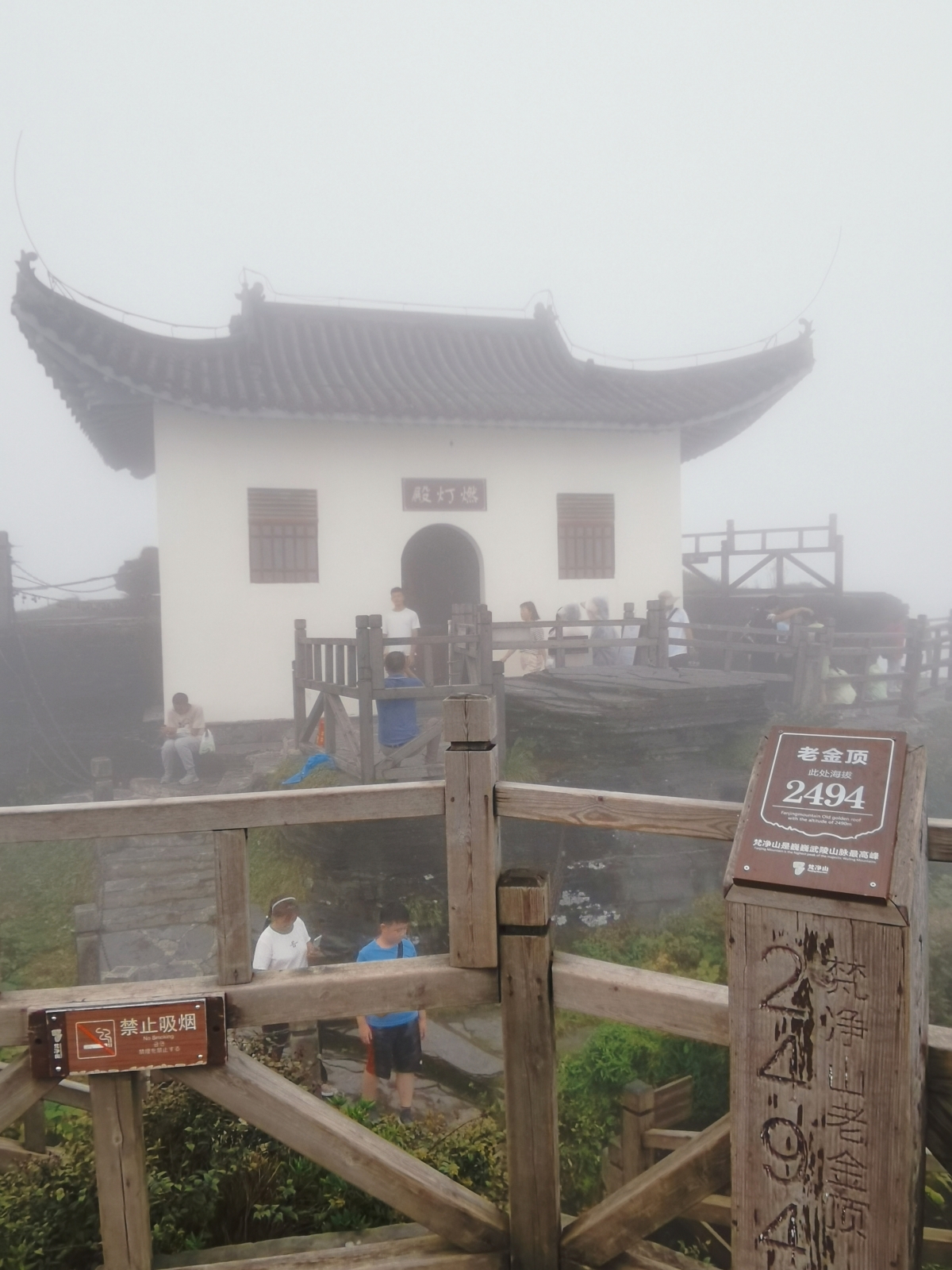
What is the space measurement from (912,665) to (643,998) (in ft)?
26.3

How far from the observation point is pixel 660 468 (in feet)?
31.2

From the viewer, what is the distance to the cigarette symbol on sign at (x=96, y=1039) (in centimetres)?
168

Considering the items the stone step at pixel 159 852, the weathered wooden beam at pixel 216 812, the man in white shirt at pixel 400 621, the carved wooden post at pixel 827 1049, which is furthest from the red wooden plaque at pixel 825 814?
the man in white shirt at pixel 400 621

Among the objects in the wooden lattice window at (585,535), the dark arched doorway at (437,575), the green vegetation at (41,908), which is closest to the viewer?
the green vegetation at (41,908)

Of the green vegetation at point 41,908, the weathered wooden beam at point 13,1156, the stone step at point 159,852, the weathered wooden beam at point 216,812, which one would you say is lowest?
the green vegetation at point 41,908

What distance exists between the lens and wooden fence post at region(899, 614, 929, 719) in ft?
27.9

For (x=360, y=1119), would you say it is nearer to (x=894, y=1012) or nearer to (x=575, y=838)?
(x=894, y=1012)

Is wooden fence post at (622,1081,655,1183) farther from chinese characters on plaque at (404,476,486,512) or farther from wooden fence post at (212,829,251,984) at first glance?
chinese characters on plaque at (404,476,486,512)

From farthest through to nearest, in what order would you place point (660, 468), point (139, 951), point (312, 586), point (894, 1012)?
1. point (660, 468)
2. point (312, 586)
3. point (139, 951)
4. point (894, 1012)

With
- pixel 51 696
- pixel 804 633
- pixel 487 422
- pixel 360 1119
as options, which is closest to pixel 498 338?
pixel 487 422

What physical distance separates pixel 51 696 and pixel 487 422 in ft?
18.7

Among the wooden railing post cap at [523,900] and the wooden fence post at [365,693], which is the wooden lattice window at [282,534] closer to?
the wooden fence post at [365,693]

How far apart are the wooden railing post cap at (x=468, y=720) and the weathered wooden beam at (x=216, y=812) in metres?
0.11

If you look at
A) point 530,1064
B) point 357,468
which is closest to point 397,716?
point 357,468
